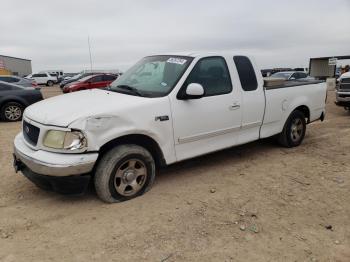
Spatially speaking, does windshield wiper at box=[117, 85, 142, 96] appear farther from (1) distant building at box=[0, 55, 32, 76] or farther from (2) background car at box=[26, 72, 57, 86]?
(1) distant building at box=[0, 55, 32, 76]

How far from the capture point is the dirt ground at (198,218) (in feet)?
10.2

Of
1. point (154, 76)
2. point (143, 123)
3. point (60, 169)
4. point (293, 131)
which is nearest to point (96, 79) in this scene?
point (293, 131)

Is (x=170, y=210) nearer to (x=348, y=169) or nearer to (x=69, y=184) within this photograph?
(x=69, y=184)

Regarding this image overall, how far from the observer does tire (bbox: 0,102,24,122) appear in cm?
1049

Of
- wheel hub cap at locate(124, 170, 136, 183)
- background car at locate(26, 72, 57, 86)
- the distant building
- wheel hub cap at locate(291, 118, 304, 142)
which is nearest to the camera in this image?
wheel hub cap at locate(124, 170, 136, 183)

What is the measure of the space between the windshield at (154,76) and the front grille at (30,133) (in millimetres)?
1246

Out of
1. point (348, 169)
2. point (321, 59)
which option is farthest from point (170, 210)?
point (321, 59)

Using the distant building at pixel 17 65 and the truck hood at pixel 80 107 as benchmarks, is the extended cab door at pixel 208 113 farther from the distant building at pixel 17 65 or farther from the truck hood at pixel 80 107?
the distant building at pixel 17 65

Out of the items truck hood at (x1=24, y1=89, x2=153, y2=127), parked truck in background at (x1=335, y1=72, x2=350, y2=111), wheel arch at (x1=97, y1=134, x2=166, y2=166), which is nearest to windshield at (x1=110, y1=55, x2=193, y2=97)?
truck hood at (x1=24, y1=89, x2=153, y2=127)

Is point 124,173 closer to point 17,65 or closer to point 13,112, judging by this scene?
point 13,112

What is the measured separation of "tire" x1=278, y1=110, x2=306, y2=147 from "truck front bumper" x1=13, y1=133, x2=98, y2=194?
12.6ft

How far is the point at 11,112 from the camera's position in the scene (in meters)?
10.6

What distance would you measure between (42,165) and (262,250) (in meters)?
2.38

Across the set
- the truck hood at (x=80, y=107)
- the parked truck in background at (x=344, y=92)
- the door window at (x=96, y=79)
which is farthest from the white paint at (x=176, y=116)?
the door window at (x=96, y=79)
